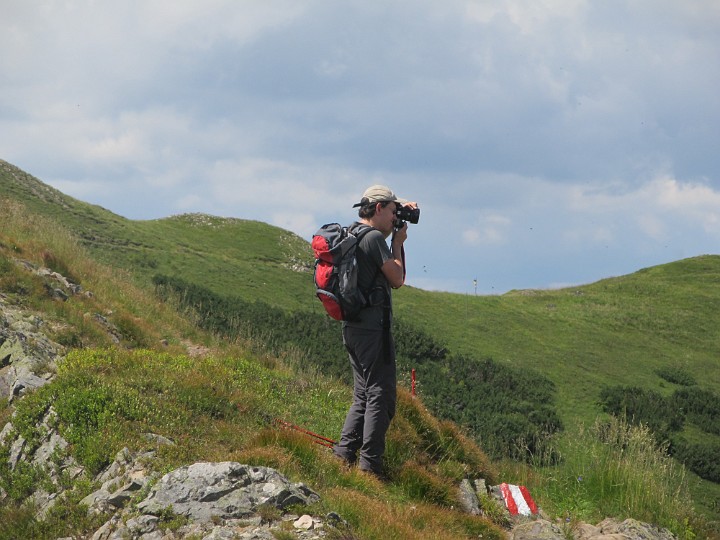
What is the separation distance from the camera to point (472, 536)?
690 centimetres

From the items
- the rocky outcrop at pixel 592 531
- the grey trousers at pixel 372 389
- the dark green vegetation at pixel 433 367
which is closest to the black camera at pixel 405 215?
the grey trousers at pixel 372 389

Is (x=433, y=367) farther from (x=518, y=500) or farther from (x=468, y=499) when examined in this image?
(x=468, y=499)

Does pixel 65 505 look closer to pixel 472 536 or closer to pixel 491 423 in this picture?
pixel 472 536

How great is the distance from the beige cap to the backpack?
331mm

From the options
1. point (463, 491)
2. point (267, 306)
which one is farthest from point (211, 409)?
point (267, 306)

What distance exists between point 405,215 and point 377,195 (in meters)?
0.38

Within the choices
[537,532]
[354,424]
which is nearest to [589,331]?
[537,532]

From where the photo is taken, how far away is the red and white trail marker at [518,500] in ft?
27.6

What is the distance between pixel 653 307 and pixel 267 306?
23952 mm

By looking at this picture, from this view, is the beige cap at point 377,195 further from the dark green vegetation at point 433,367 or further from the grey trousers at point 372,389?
the dark green vegetation at point 433,367

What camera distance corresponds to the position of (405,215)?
280 inches

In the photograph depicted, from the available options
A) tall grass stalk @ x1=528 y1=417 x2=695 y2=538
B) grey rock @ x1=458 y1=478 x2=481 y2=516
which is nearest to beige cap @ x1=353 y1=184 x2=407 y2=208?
grey rock @ x1=458 y1=478 x2=481 y2=516

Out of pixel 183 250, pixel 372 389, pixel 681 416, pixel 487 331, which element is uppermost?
pixel 183 250

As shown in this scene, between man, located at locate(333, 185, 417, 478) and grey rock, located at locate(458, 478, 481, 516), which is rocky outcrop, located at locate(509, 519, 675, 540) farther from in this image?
man, located at locate(333, 185, 417, 478)
